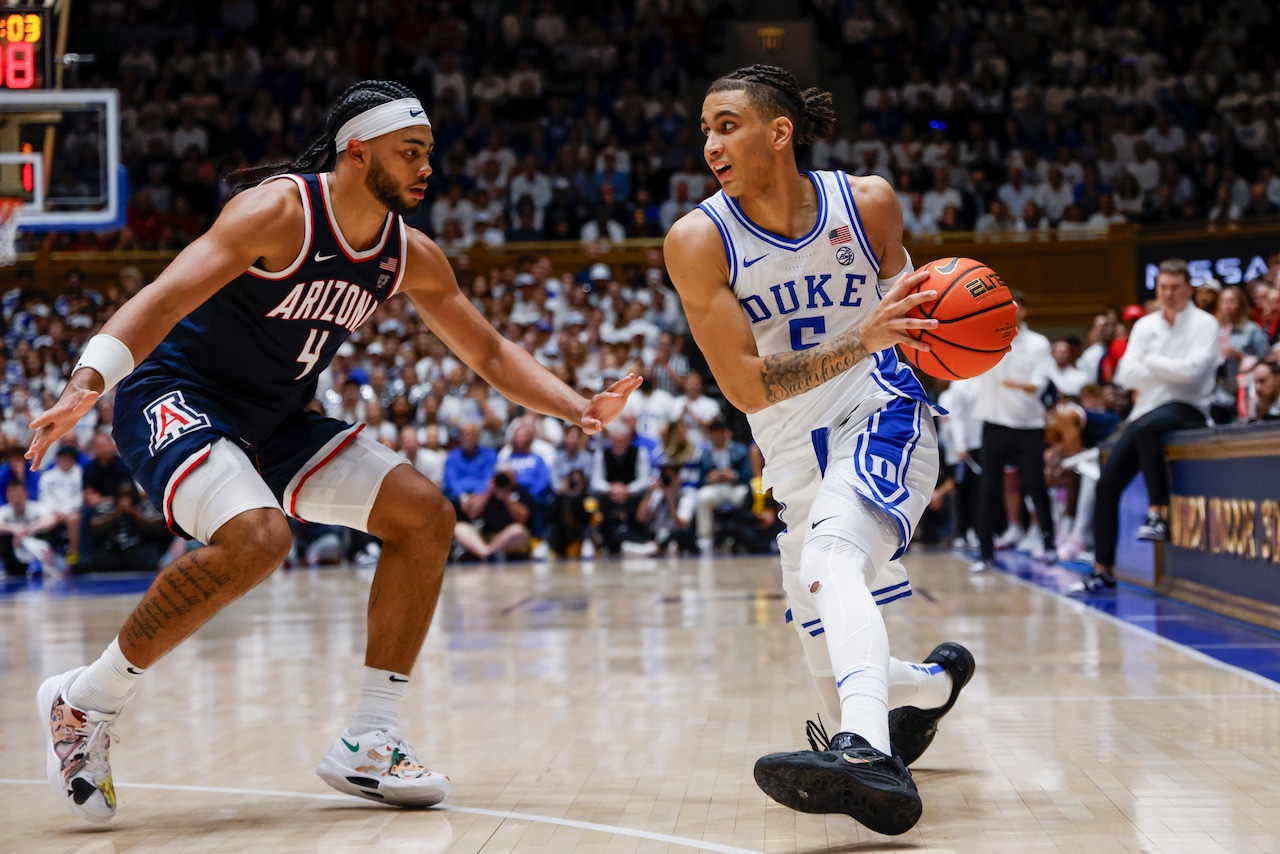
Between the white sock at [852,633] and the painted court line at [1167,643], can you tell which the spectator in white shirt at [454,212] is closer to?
the painted court line at [1167,643]

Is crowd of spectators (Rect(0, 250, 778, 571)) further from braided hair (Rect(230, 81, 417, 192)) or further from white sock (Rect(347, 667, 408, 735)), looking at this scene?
white sock (Rect(347, 667, 408, 735))

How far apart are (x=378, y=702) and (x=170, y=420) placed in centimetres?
93

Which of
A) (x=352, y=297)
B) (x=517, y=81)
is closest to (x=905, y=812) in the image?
(x=352, y=297)

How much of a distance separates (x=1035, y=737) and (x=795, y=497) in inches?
49.3

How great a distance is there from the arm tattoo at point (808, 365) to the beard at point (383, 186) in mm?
1079

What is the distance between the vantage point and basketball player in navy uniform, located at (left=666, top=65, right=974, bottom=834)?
132 inches

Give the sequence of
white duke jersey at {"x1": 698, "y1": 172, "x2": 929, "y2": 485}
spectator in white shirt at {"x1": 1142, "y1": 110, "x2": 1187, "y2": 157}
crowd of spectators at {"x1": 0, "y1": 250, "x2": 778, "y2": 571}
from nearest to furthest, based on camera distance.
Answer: white duke jersey at {"x1": 698, "y1": 172, "x2": 929, "y2": 485}, crowd of spectators at {"x1": 0, "y1": 250, "x2": 778, "y2": 571}, spectator in white shirt at {"x1": 1142, "y1": 110, "x2": 1187, "y2": 157}

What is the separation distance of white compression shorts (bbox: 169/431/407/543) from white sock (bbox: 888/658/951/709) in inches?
58.4

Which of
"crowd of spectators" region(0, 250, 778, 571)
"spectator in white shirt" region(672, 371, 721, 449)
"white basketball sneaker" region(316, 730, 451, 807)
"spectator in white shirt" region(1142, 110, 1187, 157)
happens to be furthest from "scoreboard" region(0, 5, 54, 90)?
"spectator in white shirt" region(1142, 110, 1187, 157)

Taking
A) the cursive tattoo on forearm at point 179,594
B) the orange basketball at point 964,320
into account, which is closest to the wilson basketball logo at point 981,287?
the orange basketball at point 964,320

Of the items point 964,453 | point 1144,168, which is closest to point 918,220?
point 1144,168

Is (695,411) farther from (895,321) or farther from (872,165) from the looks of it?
(895,321)

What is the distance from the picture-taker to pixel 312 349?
372 cm

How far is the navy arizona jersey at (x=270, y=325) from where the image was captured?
359 cm
